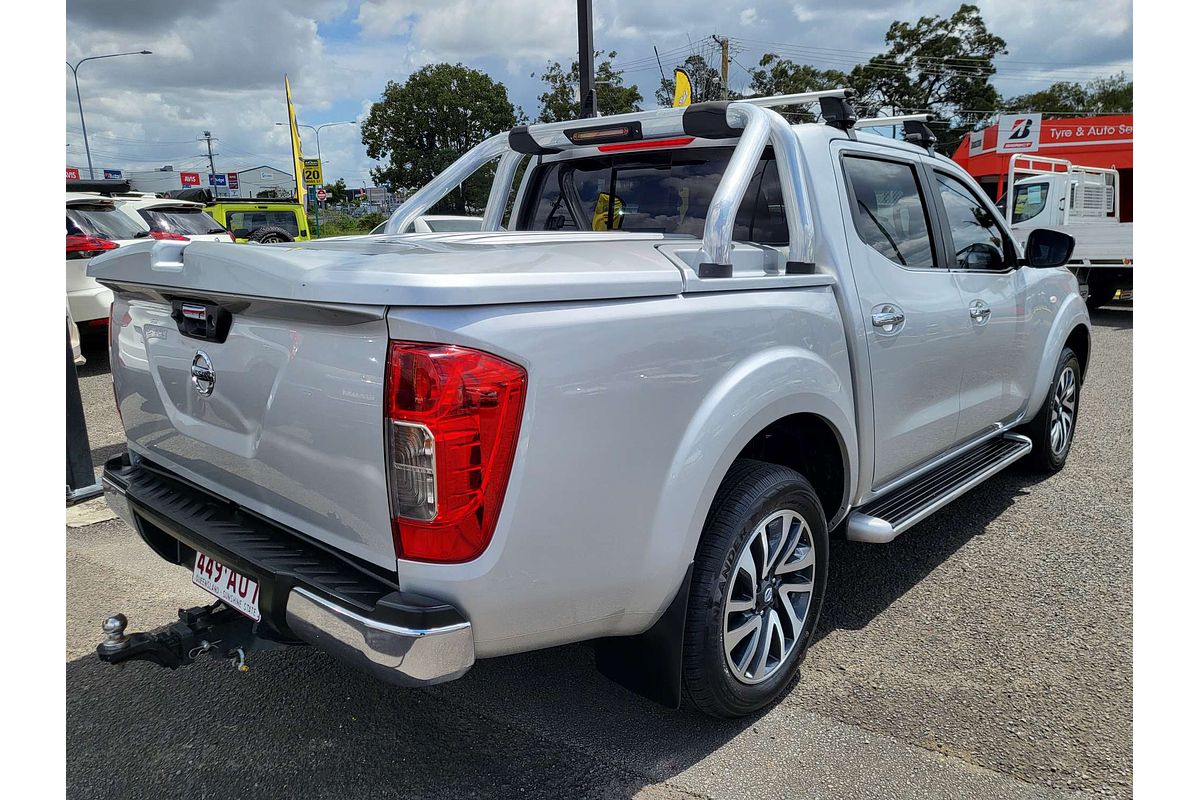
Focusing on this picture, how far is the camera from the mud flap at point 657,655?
7.50 feet

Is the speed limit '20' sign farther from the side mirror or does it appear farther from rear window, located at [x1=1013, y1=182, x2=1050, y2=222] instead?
the side mirror

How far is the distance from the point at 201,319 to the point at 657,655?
5.16 ft

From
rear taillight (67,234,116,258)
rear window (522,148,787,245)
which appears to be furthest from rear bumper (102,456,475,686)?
rear taillight (67,234,116,258)

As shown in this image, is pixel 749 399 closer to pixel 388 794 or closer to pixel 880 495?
pixel 880 495

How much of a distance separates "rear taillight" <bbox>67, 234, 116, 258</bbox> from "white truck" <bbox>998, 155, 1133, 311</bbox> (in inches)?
507

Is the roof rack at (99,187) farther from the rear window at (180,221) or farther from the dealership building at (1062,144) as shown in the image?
the dealership building at (1062,144)

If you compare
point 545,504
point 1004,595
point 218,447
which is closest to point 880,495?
point 1004,595

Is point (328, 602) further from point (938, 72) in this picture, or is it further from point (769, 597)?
point (938, 72)

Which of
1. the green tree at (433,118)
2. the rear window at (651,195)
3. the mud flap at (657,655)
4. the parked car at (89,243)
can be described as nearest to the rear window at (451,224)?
the rear window at (651,195)

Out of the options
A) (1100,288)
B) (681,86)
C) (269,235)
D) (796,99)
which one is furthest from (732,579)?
(269,235)

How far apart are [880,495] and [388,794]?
2145 mm

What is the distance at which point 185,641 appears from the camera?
7.49 feet

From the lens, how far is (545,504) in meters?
1.93

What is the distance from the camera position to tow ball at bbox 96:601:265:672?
2217 mm
